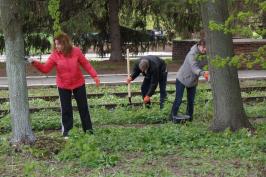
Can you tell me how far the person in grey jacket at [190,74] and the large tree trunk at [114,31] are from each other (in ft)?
49.6

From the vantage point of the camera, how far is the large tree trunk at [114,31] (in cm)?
2441

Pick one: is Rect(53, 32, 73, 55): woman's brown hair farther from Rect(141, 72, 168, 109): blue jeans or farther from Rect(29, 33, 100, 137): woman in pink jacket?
Rect(141, 72, 168, 109): blue jeans

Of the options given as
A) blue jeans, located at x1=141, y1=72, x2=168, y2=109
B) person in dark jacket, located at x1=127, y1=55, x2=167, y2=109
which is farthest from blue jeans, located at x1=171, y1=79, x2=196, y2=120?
blue jeans, located at x1=141, y1=72, x2=168, y2=109

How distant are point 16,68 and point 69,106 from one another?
1.38 meters

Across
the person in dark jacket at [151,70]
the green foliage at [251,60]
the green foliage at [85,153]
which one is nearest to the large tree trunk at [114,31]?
the person in dark jacket at [151,70]

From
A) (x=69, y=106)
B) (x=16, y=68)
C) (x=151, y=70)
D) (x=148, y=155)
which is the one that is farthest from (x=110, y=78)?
(x=148, y=155)

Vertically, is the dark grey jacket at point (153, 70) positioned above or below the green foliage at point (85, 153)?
above

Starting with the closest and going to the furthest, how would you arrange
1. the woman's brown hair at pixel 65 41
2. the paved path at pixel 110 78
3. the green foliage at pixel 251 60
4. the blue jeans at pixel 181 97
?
the green foliage at pixel 251 60 < the woman's brown hair at pixel 65 41 < the blue jeans at pixel 181 97 < the paved path at pixel 110 78

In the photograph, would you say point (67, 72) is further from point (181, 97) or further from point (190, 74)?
point (181, 97)

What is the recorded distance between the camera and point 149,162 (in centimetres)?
650

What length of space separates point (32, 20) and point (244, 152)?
54.4 feet

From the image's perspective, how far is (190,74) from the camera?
30.4 ft

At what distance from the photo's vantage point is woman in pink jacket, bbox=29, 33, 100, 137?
793 centimetres

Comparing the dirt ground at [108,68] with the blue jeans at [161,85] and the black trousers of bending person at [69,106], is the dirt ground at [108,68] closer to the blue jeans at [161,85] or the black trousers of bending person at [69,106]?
the blue jeans at [161,85]
